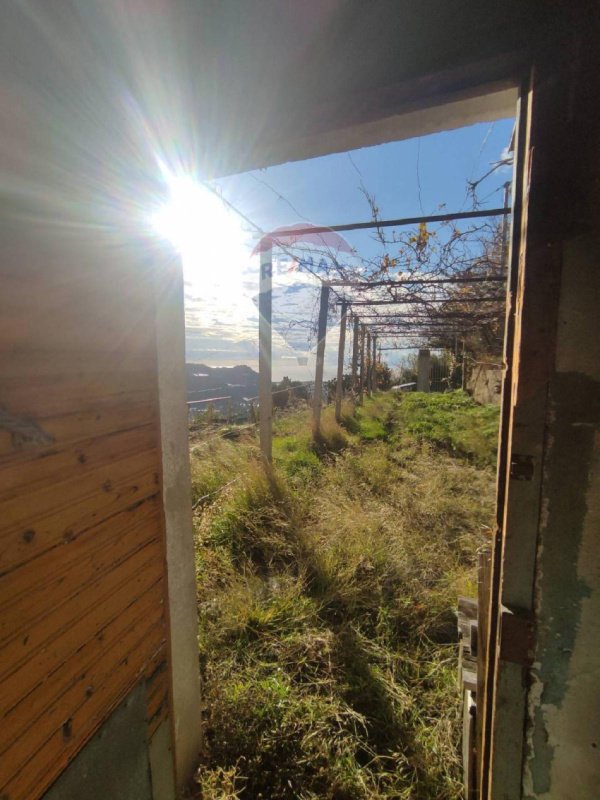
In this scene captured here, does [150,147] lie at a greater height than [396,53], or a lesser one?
lesser

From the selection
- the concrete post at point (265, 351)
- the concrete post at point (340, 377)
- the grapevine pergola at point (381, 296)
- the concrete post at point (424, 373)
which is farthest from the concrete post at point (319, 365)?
the concrete post at point (424, 373)

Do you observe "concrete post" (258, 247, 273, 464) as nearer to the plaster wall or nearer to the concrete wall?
the plaster wall

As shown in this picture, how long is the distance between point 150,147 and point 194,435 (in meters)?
5.31

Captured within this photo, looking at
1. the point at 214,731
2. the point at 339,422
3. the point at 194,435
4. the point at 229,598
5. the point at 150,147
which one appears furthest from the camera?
the point at 339,422

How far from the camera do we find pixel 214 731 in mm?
1877

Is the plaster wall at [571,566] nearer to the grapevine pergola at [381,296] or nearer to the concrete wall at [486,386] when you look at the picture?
the grapevine pergola at [381,296]

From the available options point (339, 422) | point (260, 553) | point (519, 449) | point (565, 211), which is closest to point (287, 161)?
point (565, 211)

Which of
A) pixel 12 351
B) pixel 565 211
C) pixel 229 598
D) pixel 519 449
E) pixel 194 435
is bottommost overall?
pixel 229 598

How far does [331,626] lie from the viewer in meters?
2.49

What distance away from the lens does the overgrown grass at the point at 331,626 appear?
1.71m

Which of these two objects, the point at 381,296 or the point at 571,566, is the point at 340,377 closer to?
the point at 381,296

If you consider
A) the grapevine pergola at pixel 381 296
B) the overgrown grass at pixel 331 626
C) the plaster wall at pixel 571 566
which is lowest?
the overgrown grass at pixel 331 626

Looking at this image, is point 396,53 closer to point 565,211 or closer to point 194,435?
point 565,211

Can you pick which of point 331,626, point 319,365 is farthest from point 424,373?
point 331,626
